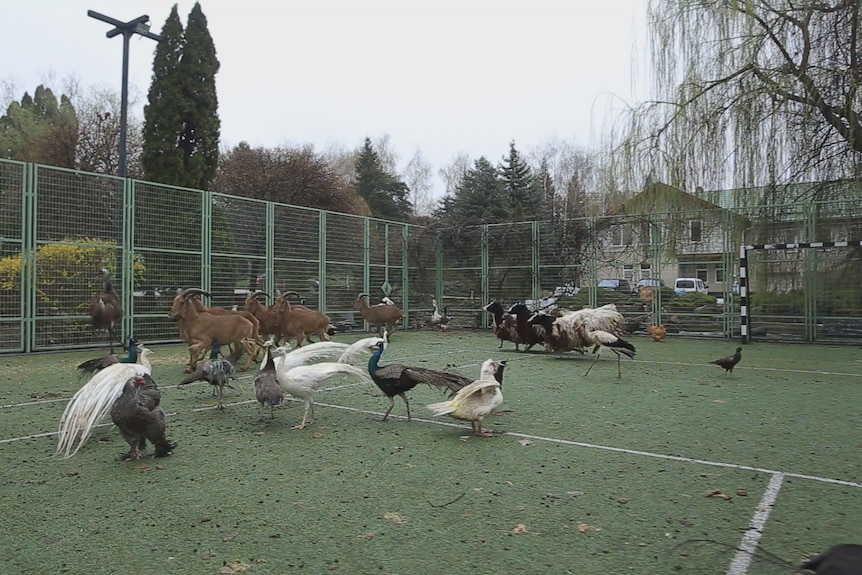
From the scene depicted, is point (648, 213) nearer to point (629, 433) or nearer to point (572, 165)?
point (629, 433)

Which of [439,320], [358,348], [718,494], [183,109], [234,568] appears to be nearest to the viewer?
[234,568]

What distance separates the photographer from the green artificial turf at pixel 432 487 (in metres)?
2.77

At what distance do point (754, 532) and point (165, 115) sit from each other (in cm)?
1981

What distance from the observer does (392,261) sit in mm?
17234

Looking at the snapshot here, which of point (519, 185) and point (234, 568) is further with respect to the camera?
point (519, 185)

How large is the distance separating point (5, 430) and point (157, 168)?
50.7 ft

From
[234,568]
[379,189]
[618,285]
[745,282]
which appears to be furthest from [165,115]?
[379,189]

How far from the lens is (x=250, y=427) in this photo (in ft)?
17.3

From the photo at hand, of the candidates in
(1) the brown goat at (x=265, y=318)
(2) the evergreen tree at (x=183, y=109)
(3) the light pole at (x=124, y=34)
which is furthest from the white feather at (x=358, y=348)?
(2) the evergreen tree at (x=183, y=109)

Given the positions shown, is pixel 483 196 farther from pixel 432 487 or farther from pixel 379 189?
pixel 432 487

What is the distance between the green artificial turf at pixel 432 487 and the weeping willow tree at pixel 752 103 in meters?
5.56

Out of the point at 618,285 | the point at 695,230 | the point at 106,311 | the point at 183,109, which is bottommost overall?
the point at 106,311

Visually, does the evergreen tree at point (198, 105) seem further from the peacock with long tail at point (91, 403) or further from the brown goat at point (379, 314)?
the peacock with long tail at point (91, 403)

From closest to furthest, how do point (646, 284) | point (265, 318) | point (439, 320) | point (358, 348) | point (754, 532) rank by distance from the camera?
point (754, 532)
point (358, 348)
point (265, 318)
point (646, 284)
point (439, 320)
